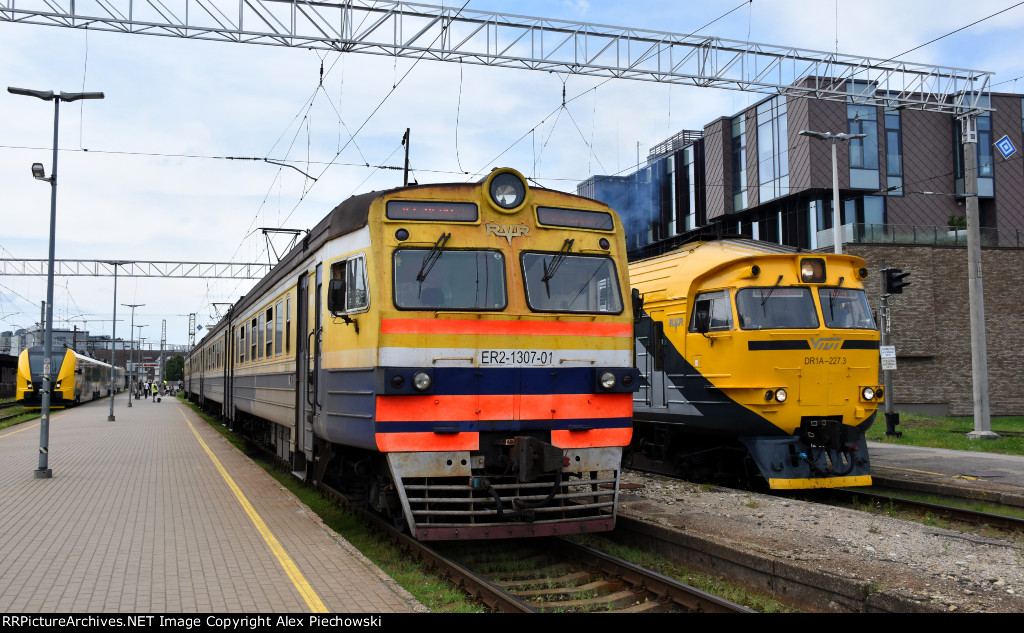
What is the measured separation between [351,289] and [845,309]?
23.1 ft

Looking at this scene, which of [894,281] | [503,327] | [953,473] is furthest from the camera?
[894,281]

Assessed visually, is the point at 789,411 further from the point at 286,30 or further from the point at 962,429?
the point at 962,429

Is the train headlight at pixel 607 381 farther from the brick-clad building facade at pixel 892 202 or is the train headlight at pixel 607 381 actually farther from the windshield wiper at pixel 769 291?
the brick-clad building facade at pixel 892 202

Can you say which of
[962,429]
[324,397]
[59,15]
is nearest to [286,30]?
[59,15]

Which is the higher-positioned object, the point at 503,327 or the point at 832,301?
the point at 832,301

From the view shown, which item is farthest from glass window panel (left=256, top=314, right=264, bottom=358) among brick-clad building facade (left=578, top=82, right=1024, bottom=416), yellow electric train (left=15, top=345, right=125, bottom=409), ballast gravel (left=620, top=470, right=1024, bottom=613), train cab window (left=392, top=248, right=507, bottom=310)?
yellow electric train (left=15, top=345, right=125, bottom=409)

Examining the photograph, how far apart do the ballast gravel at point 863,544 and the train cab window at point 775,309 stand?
228cm

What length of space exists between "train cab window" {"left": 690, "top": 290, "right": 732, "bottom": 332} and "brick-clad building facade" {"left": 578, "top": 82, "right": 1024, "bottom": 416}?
11858 mm

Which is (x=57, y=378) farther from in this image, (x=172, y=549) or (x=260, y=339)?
(x=172, y=549)

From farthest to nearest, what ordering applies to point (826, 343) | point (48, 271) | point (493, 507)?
point (48, 271), point (826, 343), point (493, 507)

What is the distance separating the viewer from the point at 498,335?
782cm

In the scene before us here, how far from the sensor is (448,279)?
789 cm

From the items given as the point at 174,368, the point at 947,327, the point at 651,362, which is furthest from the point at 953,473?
the point at 174,368

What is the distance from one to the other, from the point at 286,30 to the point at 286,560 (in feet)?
39.8
